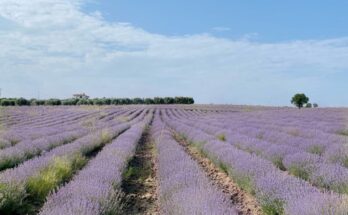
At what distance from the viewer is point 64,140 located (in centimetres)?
1234

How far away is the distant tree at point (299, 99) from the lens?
48969mm

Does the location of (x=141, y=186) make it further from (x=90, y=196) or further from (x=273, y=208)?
(x=273, y=208)

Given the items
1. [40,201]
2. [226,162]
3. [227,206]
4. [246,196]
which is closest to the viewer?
[227,206]

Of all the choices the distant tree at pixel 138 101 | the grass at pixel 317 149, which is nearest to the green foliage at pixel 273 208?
the grass at pixel 317 149

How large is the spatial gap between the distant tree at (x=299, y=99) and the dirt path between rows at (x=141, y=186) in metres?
40.8

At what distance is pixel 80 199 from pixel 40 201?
1725 mm

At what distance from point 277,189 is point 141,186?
8.90ft

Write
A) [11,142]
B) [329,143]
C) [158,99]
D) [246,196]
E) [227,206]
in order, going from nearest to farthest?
[227,206] → [246,196] → [329,143] → [11,142] → [158,99]

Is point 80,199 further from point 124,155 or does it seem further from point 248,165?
point 124,155

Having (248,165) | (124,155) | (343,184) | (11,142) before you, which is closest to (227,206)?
(343,184)

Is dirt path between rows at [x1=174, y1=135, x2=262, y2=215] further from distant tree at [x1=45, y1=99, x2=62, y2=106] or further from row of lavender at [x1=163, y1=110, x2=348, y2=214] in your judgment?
distant tree at [x1=45, y1=99, x2=62, y2=106]

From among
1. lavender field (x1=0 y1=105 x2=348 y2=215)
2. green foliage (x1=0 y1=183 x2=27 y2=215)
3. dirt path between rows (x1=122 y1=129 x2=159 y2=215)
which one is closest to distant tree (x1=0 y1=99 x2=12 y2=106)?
lavender field (x1=0 y1=105 x2=348 y2=215)

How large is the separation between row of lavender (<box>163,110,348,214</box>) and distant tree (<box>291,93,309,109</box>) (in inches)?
1671

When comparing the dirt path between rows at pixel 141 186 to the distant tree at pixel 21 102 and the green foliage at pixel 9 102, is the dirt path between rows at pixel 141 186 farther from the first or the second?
the distant tree at pixel 21 102
